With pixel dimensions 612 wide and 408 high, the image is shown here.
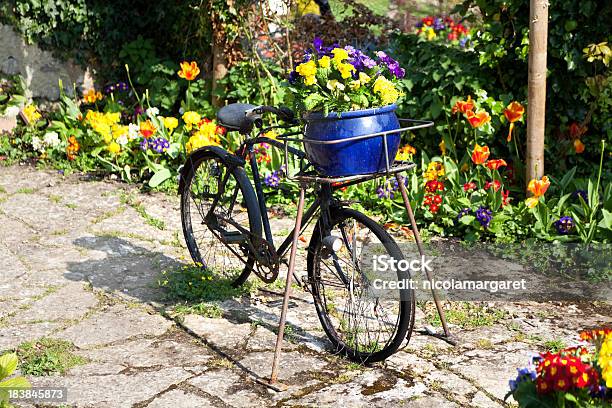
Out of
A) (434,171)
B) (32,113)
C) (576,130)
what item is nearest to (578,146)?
(576,130)

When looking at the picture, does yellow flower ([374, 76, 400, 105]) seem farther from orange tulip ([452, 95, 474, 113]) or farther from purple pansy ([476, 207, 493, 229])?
orange tulip ([452, 95, 474, 113])

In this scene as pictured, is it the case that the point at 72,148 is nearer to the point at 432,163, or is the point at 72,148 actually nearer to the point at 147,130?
the point at 147,130

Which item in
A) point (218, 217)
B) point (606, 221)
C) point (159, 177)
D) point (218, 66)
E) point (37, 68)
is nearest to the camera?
point (218, 217)

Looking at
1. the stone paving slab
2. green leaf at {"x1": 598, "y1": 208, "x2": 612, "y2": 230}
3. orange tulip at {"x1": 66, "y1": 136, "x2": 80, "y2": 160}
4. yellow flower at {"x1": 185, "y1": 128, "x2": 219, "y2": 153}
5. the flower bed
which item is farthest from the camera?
orange tulip at {"x1": 66, "y1": 136, "x2": 80, "y2": 160}

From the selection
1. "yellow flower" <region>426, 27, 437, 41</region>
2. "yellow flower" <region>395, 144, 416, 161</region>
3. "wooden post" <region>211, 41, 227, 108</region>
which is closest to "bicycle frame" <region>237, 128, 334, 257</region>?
"yellow flower" <region>395, 144, 416, 161</region>

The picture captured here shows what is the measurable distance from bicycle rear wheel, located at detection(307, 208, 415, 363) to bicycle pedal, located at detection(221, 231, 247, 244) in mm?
448

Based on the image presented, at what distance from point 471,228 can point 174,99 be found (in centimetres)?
292

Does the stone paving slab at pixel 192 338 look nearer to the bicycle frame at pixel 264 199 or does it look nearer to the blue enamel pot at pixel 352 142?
the bicycle frame at pixel 264 199

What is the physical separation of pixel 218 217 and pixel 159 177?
1.88 meters

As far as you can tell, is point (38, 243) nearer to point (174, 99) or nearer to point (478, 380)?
point (174, 99)

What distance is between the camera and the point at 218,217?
4320mm

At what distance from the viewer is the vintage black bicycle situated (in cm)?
352

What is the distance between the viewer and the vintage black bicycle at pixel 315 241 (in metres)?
3.52

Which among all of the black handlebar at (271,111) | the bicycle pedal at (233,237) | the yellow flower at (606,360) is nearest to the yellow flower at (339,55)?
the black handlebar at (271,111)
